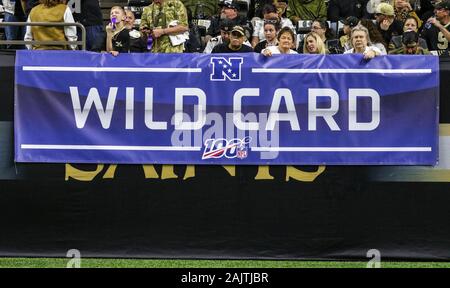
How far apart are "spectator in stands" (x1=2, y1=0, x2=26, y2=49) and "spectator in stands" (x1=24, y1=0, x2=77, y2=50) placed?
138cm

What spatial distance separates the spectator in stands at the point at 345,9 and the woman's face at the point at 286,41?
4.84 meters

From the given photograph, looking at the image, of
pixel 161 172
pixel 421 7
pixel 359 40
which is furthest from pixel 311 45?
pixel 421 7

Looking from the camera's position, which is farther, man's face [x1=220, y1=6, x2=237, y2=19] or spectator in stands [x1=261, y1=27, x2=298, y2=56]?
man's face [x1=220, y1=6, x2=237, y2=19]

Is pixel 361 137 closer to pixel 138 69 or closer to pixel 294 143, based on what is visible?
pixel 294 143

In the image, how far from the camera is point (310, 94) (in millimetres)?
10570

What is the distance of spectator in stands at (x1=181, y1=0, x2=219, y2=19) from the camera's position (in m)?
16.1

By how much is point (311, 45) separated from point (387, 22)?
143 inches

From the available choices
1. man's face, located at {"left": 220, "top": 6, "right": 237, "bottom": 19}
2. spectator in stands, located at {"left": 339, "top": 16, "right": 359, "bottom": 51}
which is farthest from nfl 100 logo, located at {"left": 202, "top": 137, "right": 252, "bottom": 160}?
man's face, located at {"left": 220, "top": 6, "right": 237, "bottom": 19}

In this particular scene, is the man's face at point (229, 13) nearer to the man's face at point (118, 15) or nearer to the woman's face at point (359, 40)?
the man's face at point (118, 15)

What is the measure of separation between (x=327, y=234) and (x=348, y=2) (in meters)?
6.37

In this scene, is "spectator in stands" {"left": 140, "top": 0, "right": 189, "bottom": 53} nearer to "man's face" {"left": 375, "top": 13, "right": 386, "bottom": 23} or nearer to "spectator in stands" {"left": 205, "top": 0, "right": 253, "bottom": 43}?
"spectator in stands" {"left": 205, "top": 0, "right": 253, "bottom": 43}

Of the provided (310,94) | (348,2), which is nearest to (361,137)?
(310,94)

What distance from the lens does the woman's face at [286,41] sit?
442 inches
